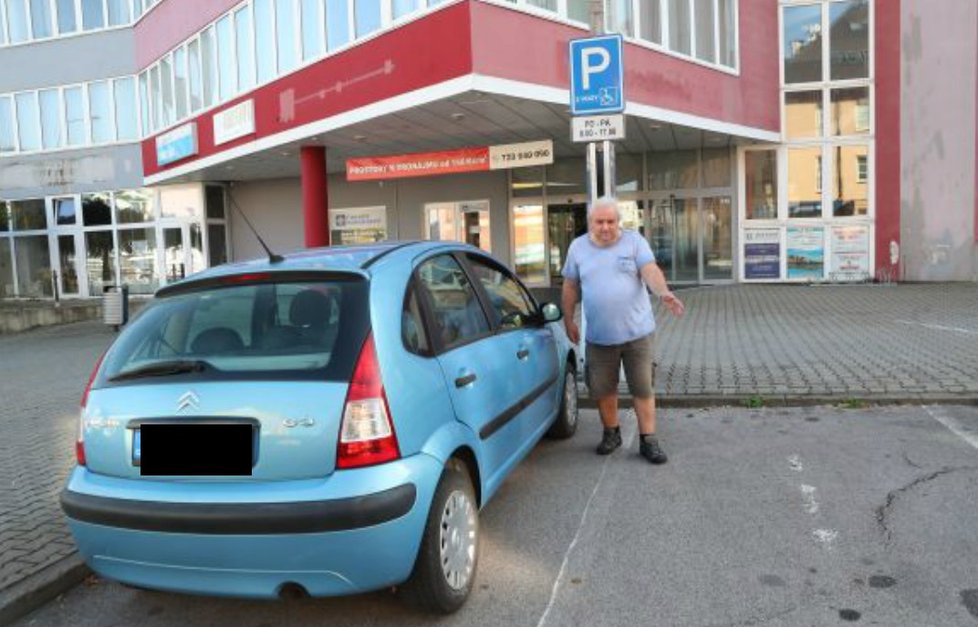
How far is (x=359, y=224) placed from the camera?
23109mm

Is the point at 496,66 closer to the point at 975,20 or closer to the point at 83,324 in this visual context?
the point at 975,20

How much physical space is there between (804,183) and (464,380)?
55.6ft

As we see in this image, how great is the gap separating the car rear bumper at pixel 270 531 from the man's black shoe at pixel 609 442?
104 inches

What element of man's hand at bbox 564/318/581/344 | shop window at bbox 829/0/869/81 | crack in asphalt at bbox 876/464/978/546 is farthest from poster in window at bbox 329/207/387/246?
crack in asphalt at bbox 876/464/978/546

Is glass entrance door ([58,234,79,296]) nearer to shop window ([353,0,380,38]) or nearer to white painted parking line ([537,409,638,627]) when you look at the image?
shop window ([353,0,380,38])

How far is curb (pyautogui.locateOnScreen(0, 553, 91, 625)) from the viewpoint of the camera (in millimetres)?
3531

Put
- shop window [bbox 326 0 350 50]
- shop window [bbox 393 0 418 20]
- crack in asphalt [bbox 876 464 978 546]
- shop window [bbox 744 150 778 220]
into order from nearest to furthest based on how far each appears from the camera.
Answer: crack in asphalt [bbox 876 464 978 546] → shop window [bbox 393 0 418 20] → shop window [bbox 326 0 350 50] → shop window [bbox 744 150 778 220]

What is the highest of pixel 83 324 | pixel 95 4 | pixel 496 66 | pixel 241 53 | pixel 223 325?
pixel 95 4

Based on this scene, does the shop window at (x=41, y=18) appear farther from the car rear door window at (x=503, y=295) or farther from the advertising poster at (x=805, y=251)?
the car rear door window at (x=503, y=295)

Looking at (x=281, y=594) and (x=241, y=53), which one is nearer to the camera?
(x=281, y=594)

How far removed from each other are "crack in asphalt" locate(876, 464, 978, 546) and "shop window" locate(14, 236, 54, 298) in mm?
27148

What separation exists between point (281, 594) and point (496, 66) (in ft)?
30.6

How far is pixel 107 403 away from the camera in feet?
10.7

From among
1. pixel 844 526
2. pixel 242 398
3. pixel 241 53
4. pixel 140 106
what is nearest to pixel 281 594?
pixel 242 398
